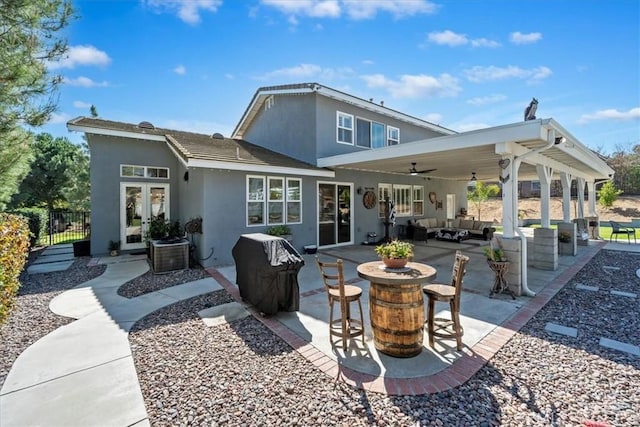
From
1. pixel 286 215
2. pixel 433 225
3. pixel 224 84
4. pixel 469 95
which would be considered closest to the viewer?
pixel 286 215

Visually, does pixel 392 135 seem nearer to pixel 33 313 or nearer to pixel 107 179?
pixel 107 179

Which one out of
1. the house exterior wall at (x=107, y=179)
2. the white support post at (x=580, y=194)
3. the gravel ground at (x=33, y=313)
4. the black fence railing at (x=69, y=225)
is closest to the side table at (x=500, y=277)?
the gravel ground at (x=33, y=313)

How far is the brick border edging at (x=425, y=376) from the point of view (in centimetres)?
285

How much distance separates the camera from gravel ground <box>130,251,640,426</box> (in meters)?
2.46

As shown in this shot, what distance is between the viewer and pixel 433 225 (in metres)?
14.6

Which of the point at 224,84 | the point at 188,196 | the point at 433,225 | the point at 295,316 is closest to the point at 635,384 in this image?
the point at 295,316

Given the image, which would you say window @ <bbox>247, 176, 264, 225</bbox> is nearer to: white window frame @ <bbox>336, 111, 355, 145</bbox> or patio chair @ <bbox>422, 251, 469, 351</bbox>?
white window frame @ <bbox>336, 111, 355, 145</bbox>

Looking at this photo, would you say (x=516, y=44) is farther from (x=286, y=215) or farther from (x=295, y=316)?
(x=295, y=316)

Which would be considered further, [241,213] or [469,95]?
[469,95]

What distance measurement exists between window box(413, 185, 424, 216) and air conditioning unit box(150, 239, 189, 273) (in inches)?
427

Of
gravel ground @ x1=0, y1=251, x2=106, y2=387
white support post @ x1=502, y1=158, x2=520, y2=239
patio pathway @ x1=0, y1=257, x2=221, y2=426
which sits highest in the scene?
white support post @ x1=502, y1=158, x2=520, y2=239

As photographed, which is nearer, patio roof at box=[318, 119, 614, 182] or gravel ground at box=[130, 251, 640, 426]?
gravel ground at box=[130, 251, 640, 426]

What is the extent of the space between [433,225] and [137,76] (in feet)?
45.9

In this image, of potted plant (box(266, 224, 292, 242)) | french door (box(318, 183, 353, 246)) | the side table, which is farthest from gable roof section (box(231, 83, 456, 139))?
the side table
